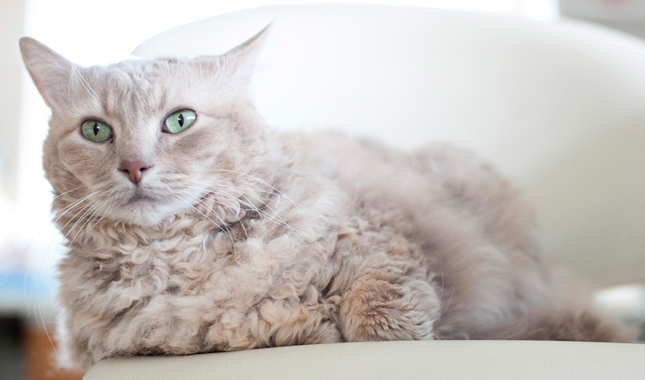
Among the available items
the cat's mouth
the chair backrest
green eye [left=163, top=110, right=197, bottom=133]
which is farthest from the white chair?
the cat's mouth

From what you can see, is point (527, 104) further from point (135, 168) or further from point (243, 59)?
point (135, 168)

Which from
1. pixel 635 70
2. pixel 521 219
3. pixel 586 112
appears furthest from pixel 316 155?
pixel 635 70

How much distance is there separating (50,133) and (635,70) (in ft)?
6.04

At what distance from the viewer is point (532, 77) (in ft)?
5.69

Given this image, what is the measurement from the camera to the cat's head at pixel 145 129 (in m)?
0.92

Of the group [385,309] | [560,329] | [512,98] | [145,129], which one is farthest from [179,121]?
[512,98]

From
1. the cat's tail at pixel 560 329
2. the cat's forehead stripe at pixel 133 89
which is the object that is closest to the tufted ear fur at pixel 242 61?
the cat's forehead stripe at pixel 133 89

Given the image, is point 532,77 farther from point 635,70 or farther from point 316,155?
point 316,155

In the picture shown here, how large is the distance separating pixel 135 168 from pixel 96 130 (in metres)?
0.14

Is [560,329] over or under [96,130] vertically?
over

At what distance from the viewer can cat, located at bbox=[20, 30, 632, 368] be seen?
95cm

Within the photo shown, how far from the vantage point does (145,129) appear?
92 cm

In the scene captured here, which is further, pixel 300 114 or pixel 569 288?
pixel 569 288

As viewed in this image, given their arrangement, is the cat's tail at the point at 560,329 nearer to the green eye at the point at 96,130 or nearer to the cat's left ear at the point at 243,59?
the cat's left ear at the point at 243,59
